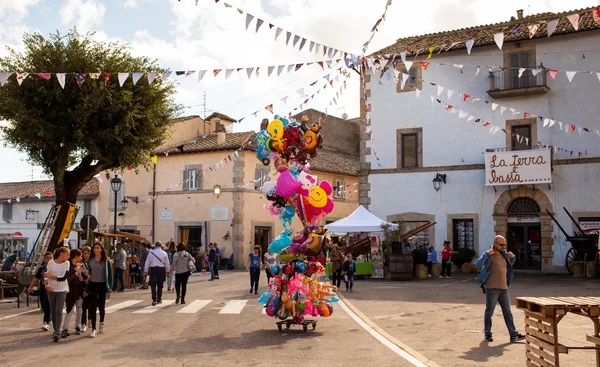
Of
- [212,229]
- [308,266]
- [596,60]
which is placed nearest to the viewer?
[308,266]

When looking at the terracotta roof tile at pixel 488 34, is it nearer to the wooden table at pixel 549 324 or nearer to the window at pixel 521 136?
the window at pixel 521 136

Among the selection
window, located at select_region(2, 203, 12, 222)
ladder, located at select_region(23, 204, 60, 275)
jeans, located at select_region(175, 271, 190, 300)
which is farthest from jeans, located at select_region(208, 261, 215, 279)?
window, located at select_region(2, 203, 12, 222)

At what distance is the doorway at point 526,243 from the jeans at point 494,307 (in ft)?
54.5

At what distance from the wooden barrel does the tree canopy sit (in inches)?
393

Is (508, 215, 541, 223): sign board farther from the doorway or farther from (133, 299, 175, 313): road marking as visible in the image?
(133, 299, 175, 313): road marking

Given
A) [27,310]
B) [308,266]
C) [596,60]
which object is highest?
[596,60]

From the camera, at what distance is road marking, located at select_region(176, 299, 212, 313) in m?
14.9

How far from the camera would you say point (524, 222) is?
25875mm

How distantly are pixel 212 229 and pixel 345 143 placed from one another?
1542 cm

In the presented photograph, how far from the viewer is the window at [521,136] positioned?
84.2 ft

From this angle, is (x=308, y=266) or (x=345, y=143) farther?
(x=345, y=143)

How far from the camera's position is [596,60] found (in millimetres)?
24625

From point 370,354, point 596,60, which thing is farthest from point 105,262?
point 596,60

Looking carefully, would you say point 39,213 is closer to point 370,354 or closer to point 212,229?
point 212,229
